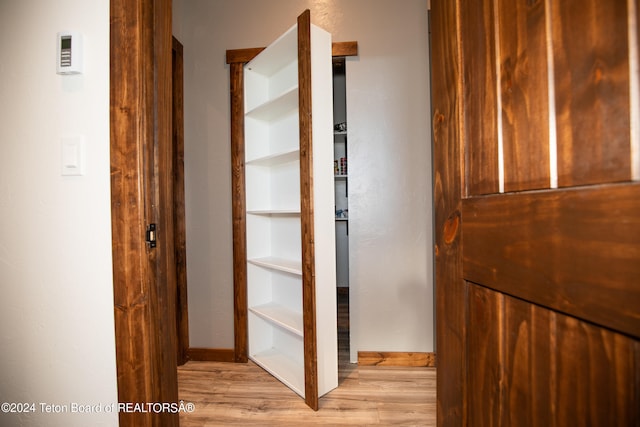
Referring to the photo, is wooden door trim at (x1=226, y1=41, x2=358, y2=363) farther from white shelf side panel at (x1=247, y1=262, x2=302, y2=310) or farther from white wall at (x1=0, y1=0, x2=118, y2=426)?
white wall at (x1=0, y1=0, x2=118, y2=426)

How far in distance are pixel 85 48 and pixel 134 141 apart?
348 millimetres

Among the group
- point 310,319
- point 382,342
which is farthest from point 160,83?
point 382,342

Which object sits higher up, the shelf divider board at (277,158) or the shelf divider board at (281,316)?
the shelf divider board at (277,158)

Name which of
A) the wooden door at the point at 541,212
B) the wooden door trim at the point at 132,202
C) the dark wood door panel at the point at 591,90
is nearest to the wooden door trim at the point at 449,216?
the wooden door at the point at 541,212

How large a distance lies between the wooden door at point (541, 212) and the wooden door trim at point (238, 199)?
1.65 m

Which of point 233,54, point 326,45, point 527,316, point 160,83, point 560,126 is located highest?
point 233,54

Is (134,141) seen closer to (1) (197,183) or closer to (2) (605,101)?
(2) (605,101)

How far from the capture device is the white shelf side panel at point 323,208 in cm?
166

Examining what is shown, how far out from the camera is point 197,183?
2.19 metres

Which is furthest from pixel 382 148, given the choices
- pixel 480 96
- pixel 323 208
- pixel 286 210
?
pixel 480 96

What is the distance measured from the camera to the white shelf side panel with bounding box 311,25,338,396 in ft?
5.45

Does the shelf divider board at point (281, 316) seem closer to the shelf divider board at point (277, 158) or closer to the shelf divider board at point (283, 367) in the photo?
the shelf divider board at point (283, 367)

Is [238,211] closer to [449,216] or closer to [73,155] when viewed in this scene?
[73,155]

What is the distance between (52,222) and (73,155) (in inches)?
9.1
